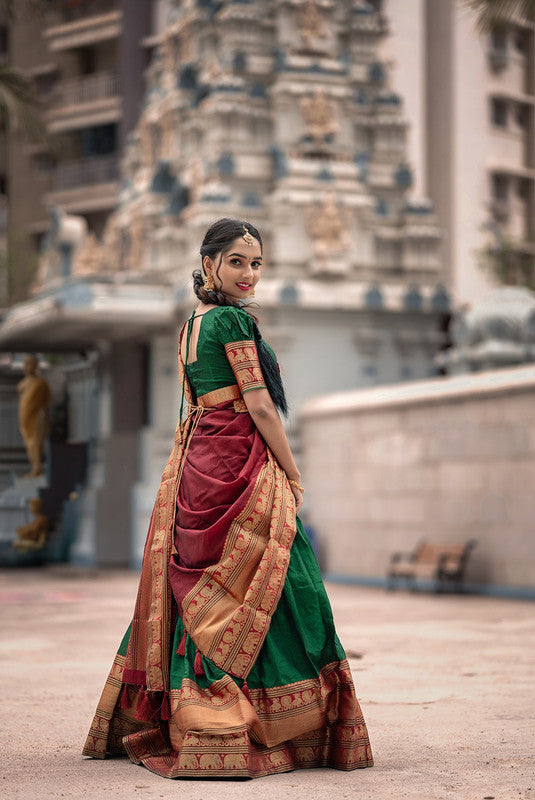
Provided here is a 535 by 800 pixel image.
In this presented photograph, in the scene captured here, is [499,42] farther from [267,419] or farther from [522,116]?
[267,419]

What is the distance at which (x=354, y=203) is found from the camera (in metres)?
19.4

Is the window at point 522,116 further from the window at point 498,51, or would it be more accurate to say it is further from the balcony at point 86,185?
the balcony at point 86,185

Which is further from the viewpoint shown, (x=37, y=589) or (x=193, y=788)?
(x=37, y=589)

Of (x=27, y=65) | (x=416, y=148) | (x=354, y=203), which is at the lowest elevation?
(x=354, y=203)

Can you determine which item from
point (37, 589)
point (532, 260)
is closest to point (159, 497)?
point (37, 589)

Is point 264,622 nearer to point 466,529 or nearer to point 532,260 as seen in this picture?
point 466,529

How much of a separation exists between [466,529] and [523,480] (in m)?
1.20

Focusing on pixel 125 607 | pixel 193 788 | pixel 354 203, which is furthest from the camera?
pixel 354 203

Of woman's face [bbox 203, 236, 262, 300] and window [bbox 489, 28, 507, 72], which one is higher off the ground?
window [bbox 489, 28, 507, 72]

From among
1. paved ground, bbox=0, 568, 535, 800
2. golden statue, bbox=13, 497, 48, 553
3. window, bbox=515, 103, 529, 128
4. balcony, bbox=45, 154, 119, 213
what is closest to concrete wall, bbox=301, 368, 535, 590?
paved ground, bbox=0, 568, 535, 800

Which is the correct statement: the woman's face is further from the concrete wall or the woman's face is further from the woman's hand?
the concrete wall

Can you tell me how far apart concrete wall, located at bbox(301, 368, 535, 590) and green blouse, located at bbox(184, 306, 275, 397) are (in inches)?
324

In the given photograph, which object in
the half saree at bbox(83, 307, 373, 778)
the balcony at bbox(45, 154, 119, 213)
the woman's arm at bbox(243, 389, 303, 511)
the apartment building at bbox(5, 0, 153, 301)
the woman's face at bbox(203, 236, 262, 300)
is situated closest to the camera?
the half saree at bbox(83, 307, 373, 778)

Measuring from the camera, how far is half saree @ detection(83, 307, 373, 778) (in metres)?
4.67
